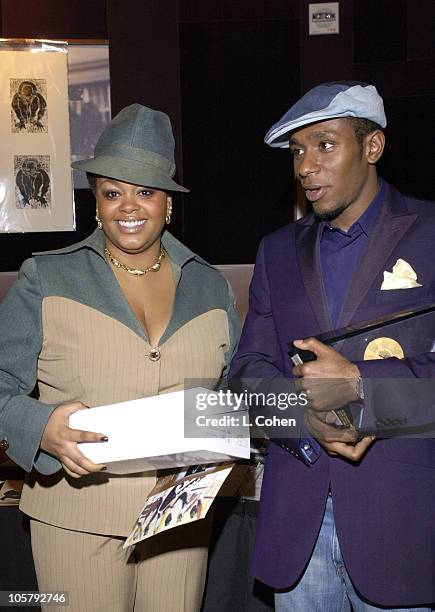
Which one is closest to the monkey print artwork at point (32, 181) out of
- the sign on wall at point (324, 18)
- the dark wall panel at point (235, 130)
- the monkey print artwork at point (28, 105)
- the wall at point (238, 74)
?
the monkey print artwork at point (28, 105)

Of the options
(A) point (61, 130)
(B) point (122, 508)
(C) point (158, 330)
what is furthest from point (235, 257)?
(B) point (122, 508)

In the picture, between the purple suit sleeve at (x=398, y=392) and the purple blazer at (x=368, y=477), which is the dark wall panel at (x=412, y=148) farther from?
the purple suit sleeve at (x=398, y=392)

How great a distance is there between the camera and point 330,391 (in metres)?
1.59

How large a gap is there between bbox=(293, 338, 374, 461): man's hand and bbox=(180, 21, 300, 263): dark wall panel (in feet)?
5.24

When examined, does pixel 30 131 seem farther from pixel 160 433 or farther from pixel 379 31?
pixel 160 433

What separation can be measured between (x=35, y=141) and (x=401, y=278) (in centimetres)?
203

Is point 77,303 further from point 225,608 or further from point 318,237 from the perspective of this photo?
point 225,608

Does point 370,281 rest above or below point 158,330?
above

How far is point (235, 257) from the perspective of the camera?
3176mm

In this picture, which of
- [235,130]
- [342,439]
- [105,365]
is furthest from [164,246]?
[235,130]

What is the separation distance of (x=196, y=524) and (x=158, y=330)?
51cm

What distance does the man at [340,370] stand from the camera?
168 centimetres

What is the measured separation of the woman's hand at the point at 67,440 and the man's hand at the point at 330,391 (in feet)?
1.50

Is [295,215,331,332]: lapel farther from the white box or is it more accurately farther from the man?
the white box
